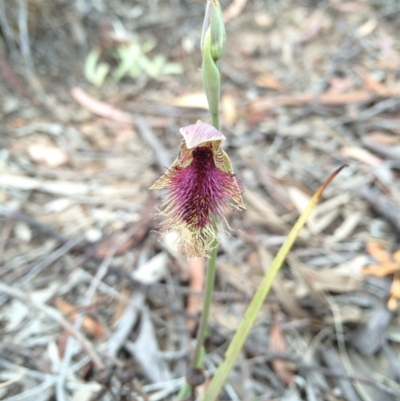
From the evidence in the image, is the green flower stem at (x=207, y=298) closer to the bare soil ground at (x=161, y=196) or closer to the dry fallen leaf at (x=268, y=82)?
the bare soil ground at (x=161, y=196)

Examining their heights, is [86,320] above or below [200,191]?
below

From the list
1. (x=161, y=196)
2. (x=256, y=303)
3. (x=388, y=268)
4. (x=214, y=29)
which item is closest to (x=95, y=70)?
(x=161, y=196)

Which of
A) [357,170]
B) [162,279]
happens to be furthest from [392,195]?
[162,279]

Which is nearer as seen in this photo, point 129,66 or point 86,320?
point 86,320

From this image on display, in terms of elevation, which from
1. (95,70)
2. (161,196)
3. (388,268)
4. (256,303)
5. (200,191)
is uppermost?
(95,70)

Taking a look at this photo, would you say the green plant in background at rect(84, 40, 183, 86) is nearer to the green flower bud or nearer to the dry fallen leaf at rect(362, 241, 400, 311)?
the dry fallen leaf at rect(362, 241, 400, 311)

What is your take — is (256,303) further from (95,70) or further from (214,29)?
(95,70)

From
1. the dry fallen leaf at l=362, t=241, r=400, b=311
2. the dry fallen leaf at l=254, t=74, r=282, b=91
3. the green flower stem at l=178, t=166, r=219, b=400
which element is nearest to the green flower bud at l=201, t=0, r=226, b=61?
the green flower stem at l=178, t=166, r=219, b=400

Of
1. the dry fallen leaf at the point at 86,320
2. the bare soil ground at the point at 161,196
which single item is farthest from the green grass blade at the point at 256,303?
the dry fallen leaf at the point at 86,320
